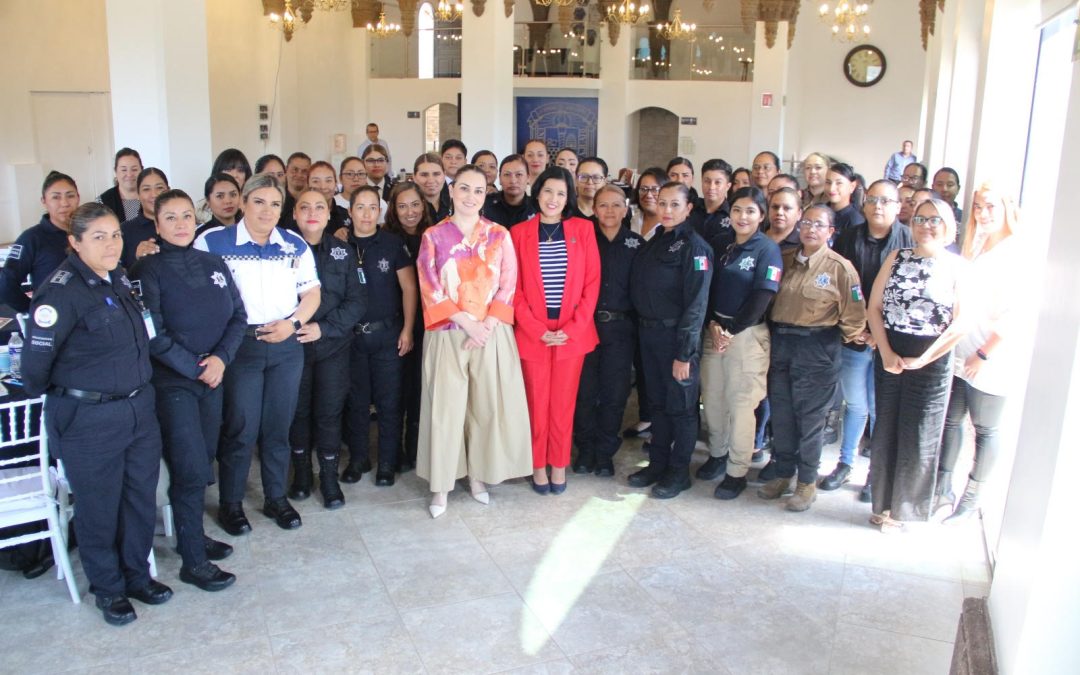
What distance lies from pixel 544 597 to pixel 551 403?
1.25 m

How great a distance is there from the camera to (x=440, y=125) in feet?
61.0

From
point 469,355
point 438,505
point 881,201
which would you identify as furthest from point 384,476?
point 881,201

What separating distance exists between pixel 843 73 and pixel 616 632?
17306mm

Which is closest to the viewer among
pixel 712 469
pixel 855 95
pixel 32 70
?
pixel 712 469

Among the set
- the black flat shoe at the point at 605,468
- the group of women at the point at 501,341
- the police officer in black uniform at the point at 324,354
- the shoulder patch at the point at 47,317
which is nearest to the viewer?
the shoulder patch at the point at 47,317

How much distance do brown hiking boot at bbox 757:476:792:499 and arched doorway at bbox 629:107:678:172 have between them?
14.7m

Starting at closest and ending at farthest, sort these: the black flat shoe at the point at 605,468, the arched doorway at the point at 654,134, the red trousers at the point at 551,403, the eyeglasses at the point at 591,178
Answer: the red trousers at the point at 551,403 → the black flat shoe at the point at 605,468 → the eyeglasses at the point at 591,178 → the arched doorway at the point at 654,134

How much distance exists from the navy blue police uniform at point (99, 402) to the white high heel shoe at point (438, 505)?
1.36 metres

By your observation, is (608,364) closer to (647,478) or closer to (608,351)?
(608,351)

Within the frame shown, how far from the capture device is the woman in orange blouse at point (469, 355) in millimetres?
4246

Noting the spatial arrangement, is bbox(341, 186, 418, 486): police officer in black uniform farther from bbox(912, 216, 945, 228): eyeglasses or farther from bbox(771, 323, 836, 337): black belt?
bbox(912, 216, 945, 228): eyeglasses

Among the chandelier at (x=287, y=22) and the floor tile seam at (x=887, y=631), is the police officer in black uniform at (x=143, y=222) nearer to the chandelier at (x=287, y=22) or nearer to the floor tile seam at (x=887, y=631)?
the floor tile seam at (x=887, y=631)

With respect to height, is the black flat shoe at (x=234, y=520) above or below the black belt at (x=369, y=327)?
below

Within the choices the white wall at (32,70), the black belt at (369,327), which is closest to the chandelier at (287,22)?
the white wall at (32,70)
